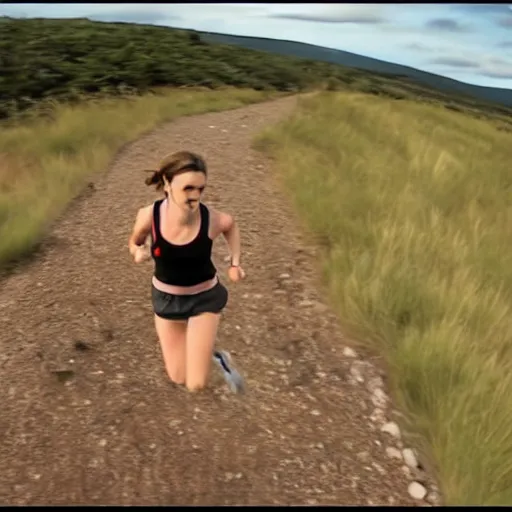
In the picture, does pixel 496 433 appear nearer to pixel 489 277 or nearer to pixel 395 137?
pixel 489 277

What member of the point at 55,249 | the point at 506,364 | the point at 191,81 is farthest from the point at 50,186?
the point at 506,364

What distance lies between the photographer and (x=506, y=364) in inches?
109

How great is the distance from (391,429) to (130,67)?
1.61 metres

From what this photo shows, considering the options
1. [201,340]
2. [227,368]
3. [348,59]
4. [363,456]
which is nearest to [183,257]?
[201,340]

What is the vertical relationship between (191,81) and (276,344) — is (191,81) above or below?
above

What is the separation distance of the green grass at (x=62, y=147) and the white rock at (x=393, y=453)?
1319 millimetres

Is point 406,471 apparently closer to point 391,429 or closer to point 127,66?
point 391,429

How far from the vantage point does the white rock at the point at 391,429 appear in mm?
2521

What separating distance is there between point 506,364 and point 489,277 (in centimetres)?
65

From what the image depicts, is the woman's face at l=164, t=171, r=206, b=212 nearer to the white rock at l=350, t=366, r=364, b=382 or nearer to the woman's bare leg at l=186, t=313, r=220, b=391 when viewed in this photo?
the woman's bare leg at l=186, t=313, r=220, b=391

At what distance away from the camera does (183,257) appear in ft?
5.61

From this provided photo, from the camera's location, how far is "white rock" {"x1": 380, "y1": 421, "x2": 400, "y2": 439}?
2521 mm

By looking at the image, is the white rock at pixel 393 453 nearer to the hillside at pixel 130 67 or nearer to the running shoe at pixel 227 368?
the running shoe at pixel 227 368

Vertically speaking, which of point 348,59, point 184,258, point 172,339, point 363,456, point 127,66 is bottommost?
point 363,456
